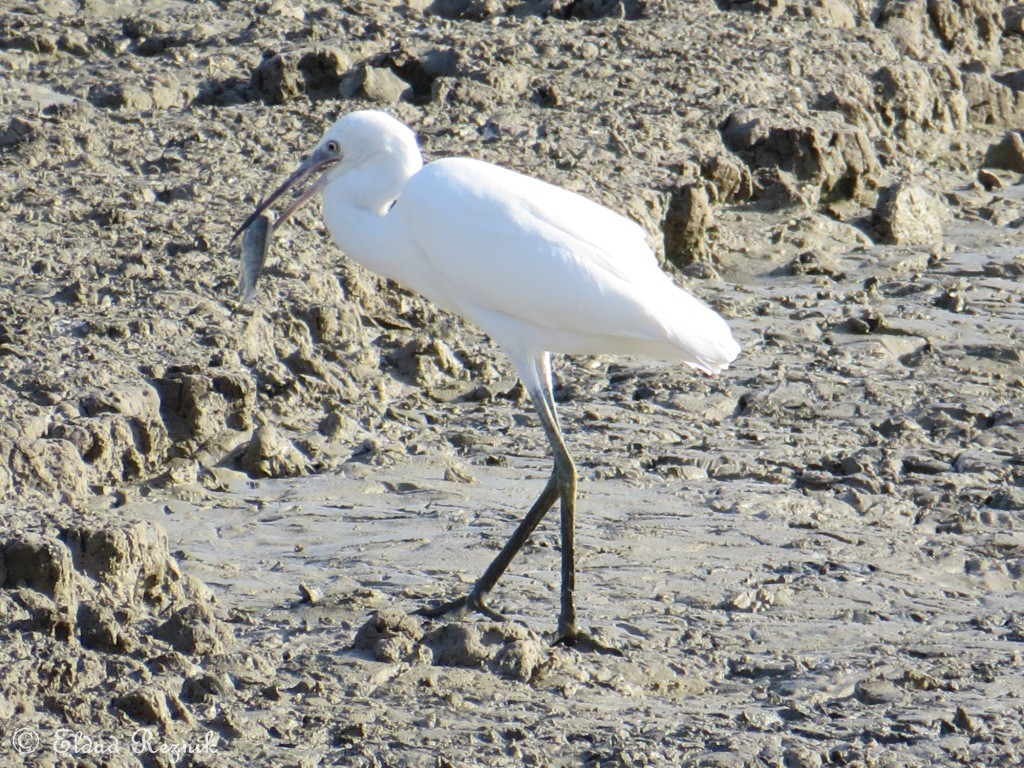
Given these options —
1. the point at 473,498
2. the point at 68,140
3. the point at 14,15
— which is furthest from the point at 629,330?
the point at 14,15

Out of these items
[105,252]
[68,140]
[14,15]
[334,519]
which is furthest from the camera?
[14,15]

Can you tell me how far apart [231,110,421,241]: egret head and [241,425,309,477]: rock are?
2.90ft

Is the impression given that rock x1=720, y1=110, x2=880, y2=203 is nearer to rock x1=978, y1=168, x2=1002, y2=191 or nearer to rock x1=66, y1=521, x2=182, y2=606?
rock x1=978, y1=168, x2=1002, y2=191

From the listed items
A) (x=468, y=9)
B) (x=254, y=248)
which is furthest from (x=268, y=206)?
(x=468, y=9)

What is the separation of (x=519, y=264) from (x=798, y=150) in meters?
4.79

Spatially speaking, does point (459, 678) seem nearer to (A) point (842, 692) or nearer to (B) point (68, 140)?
(A) point (842, 692)

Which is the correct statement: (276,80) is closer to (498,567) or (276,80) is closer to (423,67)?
(423,67)

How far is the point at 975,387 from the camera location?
6957 millimetres

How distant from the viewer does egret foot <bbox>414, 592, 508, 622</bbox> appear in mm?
4762

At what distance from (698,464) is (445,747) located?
7.69ft

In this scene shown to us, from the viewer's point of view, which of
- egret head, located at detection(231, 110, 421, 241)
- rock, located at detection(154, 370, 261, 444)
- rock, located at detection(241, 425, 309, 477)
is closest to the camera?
egret head, located at detection(231, 110, 421, 241)

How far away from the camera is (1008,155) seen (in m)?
10.5

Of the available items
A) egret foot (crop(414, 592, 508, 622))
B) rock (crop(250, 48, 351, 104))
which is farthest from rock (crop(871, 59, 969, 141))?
egret foot (crop(414, 592, 508, 622))

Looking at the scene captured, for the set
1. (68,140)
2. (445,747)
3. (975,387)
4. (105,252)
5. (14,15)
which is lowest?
(445,747)
